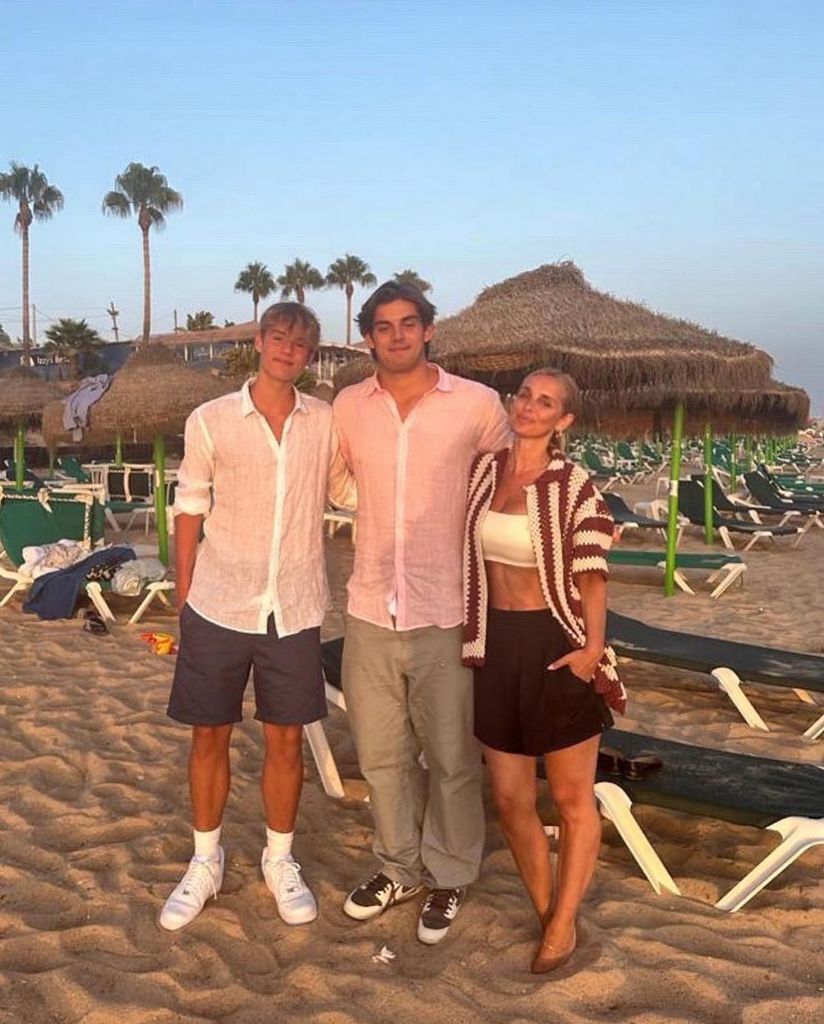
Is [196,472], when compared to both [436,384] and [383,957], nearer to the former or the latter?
[436,384]

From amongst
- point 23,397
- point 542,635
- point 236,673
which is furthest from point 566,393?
point 23,397

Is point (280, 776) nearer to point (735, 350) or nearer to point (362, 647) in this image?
point (362, 647)

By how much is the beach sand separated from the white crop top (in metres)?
1.09

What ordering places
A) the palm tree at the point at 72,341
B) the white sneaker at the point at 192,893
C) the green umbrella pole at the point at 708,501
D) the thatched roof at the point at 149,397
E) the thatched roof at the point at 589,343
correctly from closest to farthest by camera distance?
1. the white sneaker at the point at 192,893
2. the thatched roof at the point at 589,343
3. the thatched roof at the point at 149,397
4. the green umbrella pole at the point at 708,501
5. the palm tree at the point at 72,341

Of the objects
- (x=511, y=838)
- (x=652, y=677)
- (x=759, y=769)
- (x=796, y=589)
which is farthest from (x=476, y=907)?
(x=796, y=589)

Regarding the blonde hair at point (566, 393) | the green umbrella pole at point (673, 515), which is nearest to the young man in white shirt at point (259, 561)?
the blonde hair at point (566, 393)

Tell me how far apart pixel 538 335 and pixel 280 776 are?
4682mm

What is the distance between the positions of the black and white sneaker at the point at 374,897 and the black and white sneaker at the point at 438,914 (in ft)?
0.33

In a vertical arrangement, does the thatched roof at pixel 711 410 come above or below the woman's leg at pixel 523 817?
above

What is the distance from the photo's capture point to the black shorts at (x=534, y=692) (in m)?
2.07

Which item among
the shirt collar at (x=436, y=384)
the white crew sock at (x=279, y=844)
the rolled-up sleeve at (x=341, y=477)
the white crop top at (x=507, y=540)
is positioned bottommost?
the white crew sock at (x=279, y=844)

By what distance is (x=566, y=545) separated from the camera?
205 cm

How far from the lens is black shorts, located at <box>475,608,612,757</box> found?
A: 2072 mm

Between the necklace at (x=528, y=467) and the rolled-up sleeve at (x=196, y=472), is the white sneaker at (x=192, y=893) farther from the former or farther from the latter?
the necklace at (x=528, y=467)
